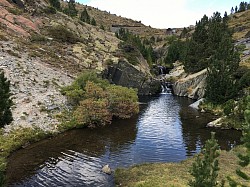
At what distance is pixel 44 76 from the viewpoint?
6538 centimetres

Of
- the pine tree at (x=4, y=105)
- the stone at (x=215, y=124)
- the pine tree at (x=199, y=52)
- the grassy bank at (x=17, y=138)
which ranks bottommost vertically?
the grassy bank at (x=17, y=138)

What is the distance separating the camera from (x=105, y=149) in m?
41.6

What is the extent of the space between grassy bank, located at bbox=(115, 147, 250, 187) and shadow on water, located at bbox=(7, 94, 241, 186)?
1.77 metres

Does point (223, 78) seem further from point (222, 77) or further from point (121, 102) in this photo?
point (121, 102)

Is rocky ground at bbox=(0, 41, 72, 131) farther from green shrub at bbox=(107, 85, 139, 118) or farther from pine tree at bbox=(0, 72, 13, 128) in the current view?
pine tree at bbox=(0, 72, 13, 128)

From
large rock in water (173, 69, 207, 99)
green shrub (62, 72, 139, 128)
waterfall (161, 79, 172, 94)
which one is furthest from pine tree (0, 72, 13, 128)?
waterfall (161, 79, 172, 94)

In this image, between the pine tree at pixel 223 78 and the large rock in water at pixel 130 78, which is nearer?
the pine tree at pixel 223 78

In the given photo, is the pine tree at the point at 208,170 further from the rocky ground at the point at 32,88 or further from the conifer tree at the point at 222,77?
the conifer tree at the point at 222,77

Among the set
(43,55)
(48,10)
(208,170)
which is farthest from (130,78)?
(208,170)

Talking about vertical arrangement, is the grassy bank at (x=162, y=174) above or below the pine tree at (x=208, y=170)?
below

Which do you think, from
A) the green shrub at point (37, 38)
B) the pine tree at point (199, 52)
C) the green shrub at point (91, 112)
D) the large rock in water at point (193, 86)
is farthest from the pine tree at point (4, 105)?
the pine tree at point (199, 52)

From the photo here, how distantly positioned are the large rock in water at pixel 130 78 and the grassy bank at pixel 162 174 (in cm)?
5611

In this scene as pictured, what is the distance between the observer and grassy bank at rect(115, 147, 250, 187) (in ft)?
93.9

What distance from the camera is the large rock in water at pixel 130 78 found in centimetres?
9404
